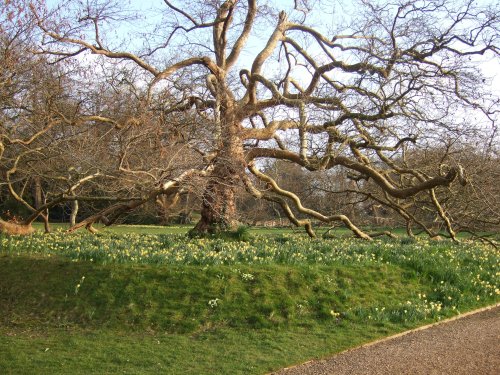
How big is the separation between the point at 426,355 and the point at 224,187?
24.7 feet

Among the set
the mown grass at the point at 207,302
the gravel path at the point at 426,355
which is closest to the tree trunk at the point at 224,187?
the mown grass at the point at 207,302

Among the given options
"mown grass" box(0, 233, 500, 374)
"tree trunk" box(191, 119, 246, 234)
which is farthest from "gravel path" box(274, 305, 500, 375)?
"tree trunk" box(191, 119, 246, 234)

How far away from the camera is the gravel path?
6.12m

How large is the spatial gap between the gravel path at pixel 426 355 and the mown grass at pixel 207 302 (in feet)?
0.93

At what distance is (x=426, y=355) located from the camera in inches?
263

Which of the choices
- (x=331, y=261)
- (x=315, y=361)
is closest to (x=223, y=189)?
(x=331, y=261)

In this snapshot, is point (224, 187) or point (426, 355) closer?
point (426, 355)

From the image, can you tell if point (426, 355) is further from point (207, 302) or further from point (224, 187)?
point (224, 187)

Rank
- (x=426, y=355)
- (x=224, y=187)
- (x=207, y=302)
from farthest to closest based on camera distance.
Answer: (x=224, y=187), (x=207, y=302), (x=426, y=355)

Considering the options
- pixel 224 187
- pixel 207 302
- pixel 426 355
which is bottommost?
pixel 426 355

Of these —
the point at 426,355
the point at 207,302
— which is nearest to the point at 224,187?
the point at 207,302

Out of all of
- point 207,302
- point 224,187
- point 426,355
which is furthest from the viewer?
→ point 224,187

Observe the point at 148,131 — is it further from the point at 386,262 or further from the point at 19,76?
the point at 386,262

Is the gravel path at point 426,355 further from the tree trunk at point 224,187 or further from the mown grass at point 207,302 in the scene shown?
the tree trunk at point 224,187
